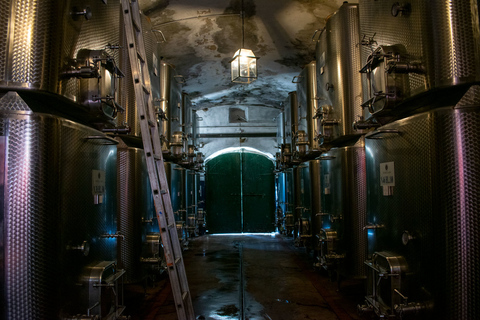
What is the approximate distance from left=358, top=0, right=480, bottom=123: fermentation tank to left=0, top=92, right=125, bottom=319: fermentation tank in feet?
7.67

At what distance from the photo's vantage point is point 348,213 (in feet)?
15.9

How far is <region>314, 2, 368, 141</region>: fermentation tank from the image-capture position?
15.8 ft

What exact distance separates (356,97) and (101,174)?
3.22 m


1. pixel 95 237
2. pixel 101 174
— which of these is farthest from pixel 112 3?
pixel 95 237

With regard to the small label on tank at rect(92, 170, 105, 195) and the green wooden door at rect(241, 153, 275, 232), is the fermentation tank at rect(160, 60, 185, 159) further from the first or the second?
the green wooden door at rect(241, 153, 275, 232)

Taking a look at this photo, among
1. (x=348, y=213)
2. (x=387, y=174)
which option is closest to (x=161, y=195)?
(x=387, y=174)

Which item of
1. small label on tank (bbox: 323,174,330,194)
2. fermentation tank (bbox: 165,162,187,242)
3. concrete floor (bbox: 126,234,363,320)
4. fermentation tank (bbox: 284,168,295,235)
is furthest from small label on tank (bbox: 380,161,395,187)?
fermentation tank (bbox: 284,168,295,235)

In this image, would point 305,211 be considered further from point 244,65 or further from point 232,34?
point 232,34

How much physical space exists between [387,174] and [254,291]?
9.65 ft

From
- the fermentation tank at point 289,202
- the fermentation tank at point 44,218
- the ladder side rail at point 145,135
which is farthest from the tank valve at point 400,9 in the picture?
the fermentation tank at point 289,202

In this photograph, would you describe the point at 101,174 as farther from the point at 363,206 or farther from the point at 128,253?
the point at 363,206

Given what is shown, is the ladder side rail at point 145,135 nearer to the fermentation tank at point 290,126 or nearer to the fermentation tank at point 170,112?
the fermentation tank at point 170,112

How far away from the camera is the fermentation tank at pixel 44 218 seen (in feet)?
6.91

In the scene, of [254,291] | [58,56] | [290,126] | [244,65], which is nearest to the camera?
[58,56]
